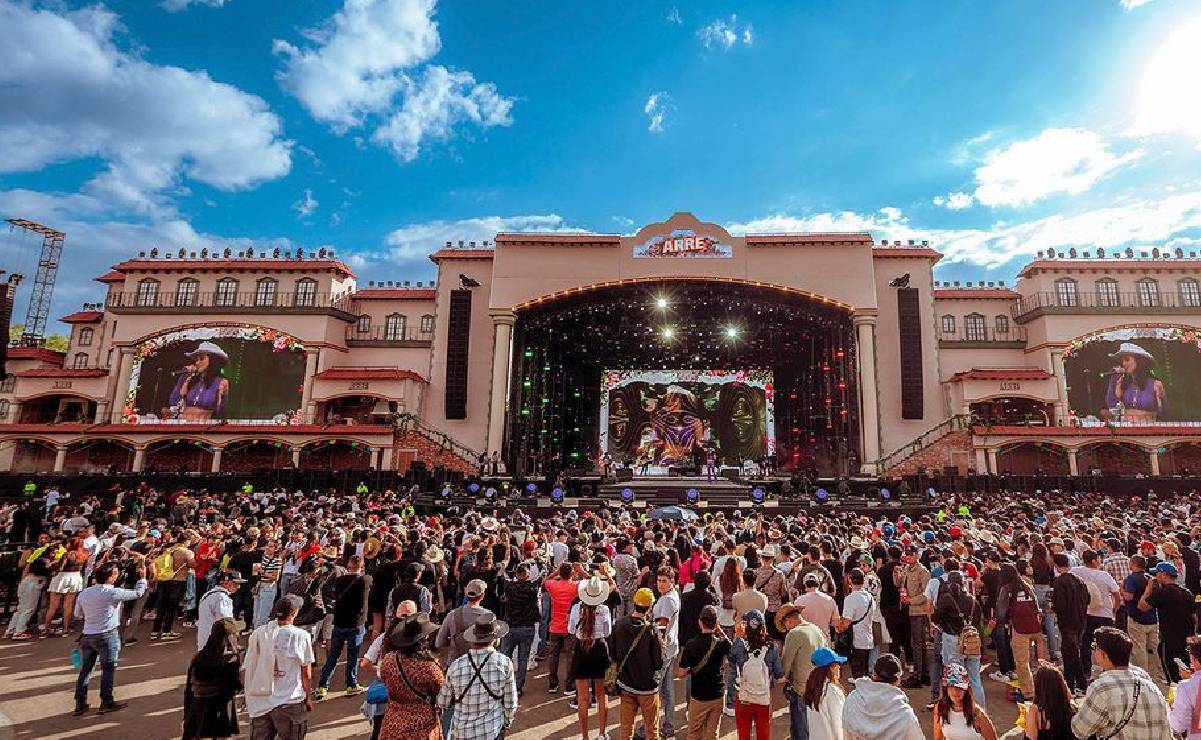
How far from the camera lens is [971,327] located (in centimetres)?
3766

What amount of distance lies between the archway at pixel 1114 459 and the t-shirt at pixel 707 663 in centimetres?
3718

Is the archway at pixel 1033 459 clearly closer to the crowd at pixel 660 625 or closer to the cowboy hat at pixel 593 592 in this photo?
the crowd at pixel 660 625

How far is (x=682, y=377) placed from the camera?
4069 cm

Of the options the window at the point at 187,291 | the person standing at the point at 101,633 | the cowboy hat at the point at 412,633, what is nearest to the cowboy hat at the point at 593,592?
the cowboy hat at the point at 412,633

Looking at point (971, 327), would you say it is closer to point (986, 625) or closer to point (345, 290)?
point (986, 625)

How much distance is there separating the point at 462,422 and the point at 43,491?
→ 18843mm

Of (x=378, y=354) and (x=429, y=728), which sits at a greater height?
(x=378, y=354)

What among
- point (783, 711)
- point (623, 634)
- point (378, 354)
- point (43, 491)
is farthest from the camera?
point (378, 354)

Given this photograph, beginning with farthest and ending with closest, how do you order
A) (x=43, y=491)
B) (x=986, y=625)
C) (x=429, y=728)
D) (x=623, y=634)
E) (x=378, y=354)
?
(x=378, y=354) → (x=43, y=491) → (x=986, y=625) → (x=623, y=634) → (x=429, y=728)

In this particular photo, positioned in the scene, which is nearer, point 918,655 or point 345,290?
point 918,655

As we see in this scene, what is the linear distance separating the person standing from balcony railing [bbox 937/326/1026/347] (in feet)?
130

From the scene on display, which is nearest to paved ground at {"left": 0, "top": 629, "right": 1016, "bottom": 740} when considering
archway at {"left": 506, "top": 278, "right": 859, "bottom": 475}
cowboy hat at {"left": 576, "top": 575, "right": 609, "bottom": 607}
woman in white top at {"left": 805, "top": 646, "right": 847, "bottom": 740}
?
cowboy hat at {"left": 576, "top": 575, "right": 609, "bottom": 607}

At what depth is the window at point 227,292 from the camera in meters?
39.1

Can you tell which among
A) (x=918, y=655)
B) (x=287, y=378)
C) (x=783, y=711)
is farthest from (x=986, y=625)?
(x=287, y=378)
